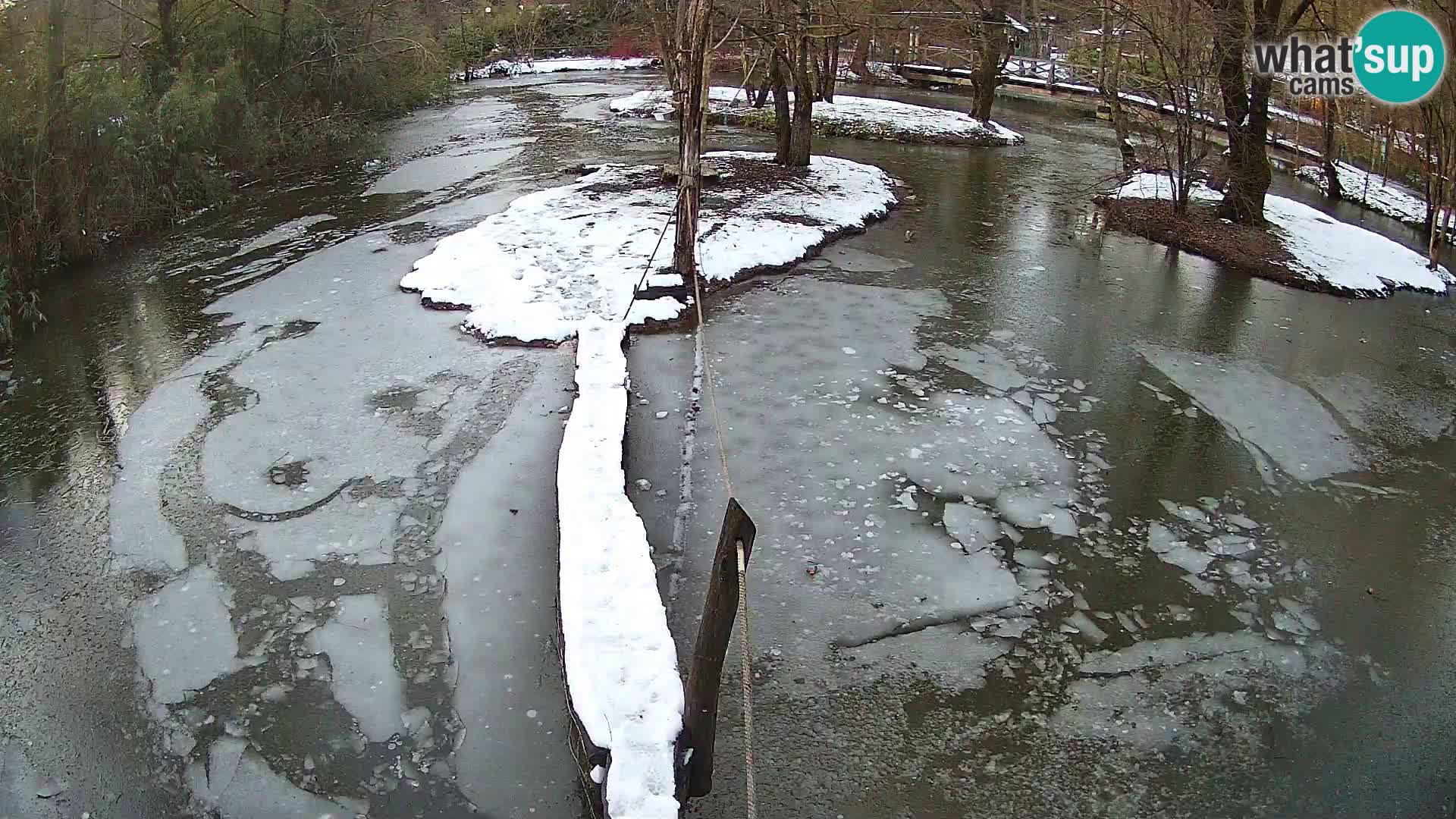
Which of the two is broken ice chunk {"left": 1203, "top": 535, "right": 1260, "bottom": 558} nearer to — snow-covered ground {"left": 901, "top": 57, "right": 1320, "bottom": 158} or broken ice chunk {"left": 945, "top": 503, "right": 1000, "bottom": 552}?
broken ice chunk {"left": 945, "top": 503, "right": 1000, "bottom": 552}

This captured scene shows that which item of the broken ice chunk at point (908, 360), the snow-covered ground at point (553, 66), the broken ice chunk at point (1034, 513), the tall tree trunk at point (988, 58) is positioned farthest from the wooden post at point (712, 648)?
the snow-covered ground at point (553, 66)

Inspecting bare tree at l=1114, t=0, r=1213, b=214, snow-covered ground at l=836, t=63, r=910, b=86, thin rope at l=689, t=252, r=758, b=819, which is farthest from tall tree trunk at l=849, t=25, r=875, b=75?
thin rope at l=689, t=252, r=758, b=819

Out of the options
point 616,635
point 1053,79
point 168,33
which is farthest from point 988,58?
point 616,635

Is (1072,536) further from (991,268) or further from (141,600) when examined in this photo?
(991,268)

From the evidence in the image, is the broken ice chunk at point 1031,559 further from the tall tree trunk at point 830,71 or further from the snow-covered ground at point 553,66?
the snow-covered ground at point 553,66

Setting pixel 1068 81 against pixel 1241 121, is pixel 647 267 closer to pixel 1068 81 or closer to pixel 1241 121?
pixel 1241 121

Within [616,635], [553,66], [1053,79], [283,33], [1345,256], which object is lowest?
[616,635]

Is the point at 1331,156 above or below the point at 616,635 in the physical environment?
above
